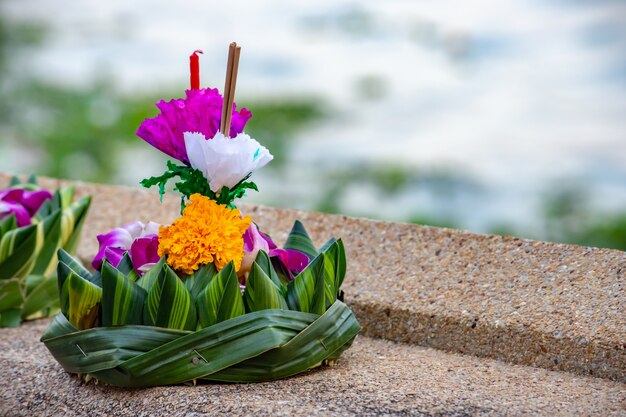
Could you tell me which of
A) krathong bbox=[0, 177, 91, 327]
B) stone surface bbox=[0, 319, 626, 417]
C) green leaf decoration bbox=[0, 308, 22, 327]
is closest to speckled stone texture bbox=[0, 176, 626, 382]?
stone surface bbox=[0, 319, 626, 417]

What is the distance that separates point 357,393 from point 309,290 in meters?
0.18

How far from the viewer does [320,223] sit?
2.01 metres

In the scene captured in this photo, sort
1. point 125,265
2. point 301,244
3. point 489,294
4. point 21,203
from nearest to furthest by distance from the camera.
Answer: point 125,265 < point 301,244 < point 489,294 < point 21,203

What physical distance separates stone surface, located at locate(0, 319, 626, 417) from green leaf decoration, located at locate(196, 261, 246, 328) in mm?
105

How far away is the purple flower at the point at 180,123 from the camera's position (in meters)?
1.31

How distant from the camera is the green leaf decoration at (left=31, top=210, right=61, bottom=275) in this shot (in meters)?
1.84

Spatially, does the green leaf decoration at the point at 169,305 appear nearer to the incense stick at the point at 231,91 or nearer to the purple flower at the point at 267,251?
the purple flower at the point at 267,251

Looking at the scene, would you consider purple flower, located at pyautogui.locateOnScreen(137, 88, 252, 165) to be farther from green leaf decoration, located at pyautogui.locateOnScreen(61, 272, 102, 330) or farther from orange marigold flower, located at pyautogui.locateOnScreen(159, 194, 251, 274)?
green leaf decoration, located at pyautogui.locateOnScreen(61, 272, 102, 330)

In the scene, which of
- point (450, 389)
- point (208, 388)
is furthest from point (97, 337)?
point (450, 389)

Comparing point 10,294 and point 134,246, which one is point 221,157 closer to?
point 134,246

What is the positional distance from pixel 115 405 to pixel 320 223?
825 mm

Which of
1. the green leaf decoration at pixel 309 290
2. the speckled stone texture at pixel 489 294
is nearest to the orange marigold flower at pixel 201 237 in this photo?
the green leaf decoration at pixel 309 290

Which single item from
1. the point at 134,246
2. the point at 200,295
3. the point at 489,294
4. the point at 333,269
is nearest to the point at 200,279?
the point at 200,295

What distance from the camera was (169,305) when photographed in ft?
Result: 4.14
